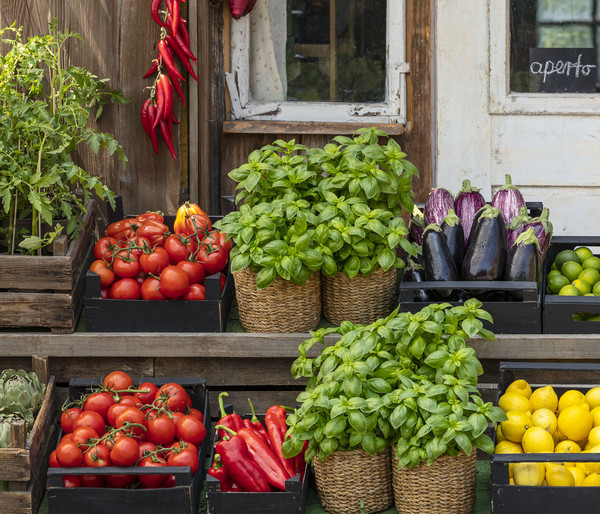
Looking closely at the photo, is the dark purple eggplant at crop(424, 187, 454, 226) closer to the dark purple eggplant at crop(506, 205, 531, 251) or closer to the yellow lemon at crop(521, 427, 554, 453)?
the dark purple eggplant at crop(506, 205, 531, 251)

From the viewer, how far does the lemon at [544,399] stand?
302 centimetres

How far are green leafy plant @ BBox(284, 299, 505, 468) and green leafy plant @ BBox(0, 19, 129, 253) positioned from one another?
1097mm

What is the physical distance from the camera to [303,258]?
123 inches

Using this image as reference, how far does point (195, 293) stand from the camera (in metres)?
3.34

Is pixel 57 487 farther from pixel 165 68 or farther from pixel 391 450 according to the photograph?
pixel 165 68

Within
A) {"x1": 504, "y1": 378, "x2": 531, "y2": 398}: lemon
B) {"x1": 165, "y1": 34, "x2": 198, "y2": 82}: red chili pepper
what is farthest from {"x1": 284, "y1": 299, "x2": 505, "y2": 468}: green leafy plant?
{"x1": 165, "y1": 34, "x2": 198, "y2": 82}: red chili pepper

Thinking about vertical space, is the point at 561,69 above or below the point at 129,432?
above

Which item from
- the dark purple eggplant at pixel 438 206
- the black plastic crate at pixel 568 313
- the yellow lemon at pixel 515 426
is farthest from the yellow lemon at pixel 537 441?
the dark purple eggplant at pixel 438 206

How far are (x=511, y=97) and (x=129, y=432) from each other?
2.55m

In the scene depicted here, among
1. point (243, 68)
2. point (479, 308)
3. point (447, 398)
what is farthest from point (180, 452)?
point (243, 68)

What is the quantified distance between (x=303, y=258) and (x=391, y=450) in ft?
2.38

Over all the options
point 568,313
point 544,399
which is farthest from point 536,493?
point 568,313

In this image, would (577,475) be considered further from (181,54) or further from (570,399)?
(181,54)

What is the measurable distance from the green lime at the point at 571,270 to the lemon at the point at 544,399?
0.69 m
